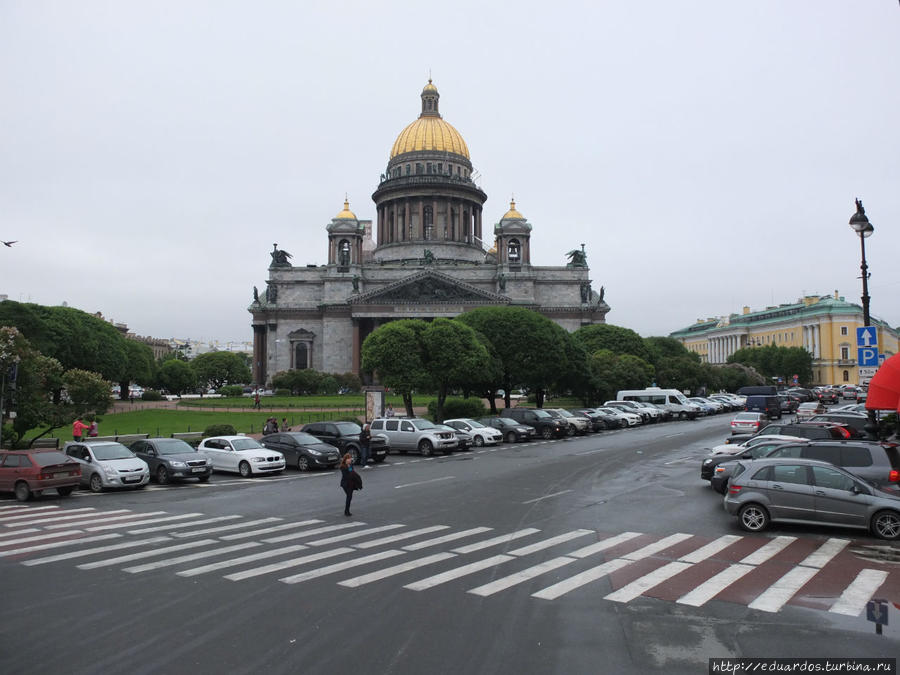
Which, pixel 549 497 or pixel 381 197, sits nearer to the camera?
pixel 549 497

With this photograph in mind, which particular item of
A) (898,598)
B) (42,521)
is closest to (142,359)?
(42,521)

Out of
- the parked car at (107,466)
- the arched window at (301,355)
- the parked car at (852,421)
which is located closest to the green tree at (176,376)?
→ the arched window at (301,355)

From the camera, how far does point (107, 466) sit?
20953 mm

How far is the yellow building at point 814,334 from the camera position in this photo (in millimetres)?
114938

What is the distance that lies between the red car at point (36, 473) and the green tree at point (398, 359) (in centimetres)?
2422

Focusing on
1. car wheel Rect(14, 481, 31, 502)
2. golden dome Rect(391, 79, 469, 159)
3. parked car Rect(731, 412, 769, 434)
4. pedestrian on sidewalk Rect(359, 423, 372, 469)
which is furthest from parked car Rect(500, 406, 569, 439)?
golden dome Rect(391, 79, 469, 159)

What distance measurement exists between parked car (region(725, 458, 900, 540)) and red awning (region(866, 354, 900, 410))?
5.71 m

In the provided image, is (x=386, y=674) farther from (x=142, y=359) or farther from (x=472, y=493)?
(x=142, y=359)

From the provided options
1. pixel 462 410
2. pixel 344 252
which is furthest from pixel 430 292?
pixel 462 410

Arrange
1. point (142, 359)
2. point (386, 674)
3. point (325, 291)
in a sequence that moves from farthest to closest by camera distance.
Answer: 1. point (325, 291)
2. point (142, 359)
3. point (386, 674)

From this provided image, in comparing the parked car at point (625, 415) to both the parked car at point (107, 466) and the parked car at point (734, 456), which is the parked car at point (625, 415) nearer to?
the parked car at point (734, 456)

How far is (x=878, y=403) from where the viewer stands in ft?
59.8

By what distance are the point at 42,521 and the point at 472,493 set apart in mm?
10459

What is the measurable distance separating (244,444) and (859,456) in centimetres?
1964
